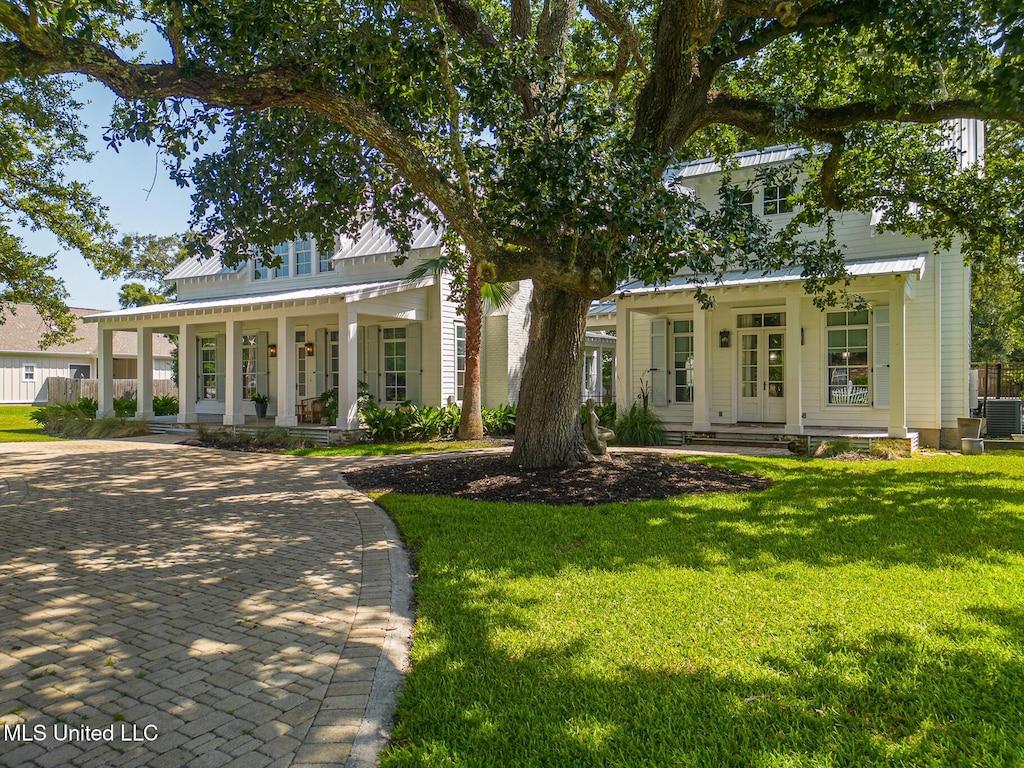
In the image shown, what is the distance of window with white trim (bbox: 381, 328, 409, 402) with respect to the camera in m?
18.1

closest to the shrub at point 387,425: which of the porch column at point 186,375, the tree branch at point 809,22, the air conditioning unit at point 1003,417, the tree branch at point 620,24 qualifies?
the porch column at point 186,375

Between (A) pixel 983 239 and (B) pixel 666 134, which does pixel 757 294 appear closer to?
(A) pixel 983 239

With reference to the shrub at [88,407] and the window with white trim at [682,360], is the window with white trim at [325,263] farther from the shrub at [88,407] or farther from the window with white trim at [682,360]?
the window with white trim at [682,360]

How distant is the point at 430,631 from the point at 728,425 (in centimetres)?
1200

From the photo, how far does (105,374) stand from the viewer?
19250 millimetres

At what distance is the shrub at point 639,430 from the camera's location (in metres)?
14.5

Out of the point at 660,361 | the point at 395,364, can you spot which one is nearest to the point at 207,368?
the point at 395,364

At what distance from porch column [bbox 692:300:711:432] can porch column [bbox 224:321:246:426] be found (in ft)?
36.7

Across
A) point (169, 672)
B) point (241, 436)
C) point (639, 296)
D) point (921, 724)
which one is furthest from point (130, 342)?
point (921, 724)

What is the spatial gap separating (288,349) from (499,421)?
18.3 ft

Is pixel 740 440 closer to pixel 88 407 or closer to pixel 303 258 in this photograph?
pixel 303 258

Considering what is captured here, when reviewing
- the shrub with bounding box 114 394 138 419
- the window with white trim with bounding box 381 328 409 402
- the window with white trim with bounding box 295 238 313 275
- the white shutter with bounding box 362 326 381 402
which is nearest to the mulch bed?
the window with white trim with bounding box 381 328 409 402

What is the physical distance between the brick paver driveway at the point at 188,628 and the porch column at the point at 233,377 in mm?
7768

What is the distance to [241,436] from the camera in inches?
604
